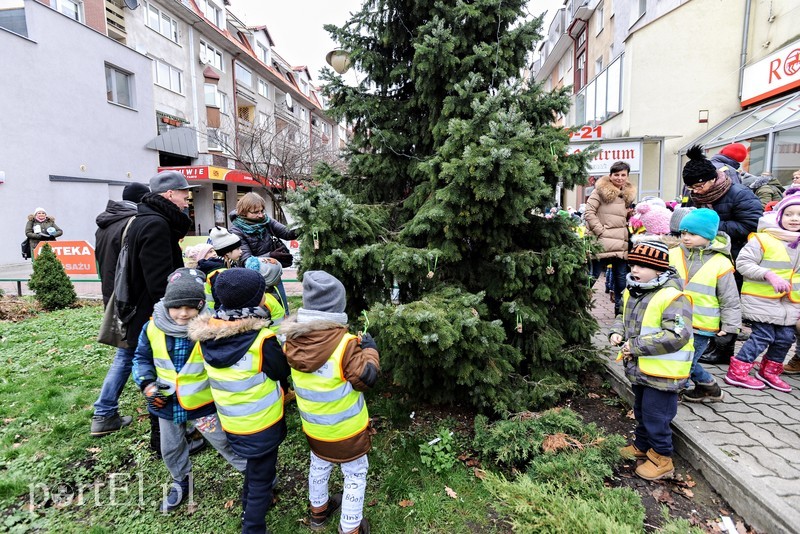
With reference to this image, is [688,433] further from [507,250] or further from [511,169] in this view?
[511,169]

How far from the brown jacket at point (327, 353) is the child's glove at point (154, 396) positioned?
1.02m

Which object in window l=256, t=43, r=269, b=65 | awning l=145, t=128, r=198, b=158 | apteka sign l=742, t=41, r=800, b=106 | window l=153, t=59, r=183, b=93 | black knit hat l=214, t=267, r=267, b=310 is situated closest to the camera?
black knit hat l=214, t=267, r=267, b=310

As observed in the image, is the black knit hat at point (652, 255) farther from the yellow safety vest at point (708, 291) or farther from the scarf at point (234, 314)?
the scarf at point (234, 314)

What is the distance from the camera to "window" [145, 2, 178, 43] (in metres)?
20.2

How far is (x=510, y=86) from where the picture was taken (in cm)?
373

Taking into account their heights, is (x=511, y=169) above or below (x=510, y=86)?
below

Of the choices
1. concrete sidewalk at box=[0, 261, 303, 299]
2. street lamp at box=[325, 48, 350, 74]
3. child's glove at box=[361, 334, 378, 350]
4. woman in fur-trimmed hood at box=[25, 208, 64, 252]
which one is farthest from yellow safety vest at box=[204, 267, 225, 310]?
woman in fur-trimmed hood at box=[25, 208, 64, 252]

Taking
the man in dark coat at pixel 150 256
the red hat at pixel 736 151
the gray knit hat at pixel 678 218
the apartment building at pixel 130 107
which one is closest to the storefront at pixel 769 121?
the red hat at pixel 736 151

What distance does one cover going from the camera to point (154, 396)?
A: 2.56 m

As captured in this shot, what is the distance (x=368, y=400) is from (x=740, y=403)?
10.6ft

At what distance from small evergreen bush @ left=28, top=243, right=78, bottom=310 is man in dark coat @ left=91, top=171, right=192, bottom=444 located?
601 centimetres

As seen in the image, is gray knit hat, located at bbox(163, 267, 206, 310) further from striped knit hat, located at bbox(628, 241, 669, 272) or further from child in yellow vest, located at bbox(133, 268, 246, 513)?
striped knit hat, located at bbox(628, 241, 669, 272)

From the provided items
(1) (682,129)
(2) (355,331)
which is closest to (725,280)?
(2) (355,331)

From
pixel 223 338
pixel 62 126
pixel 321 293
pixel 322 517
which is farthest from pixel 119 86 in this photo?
pixel 322 517
